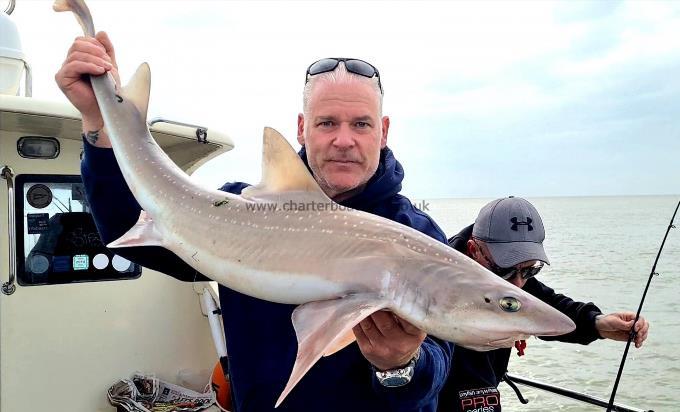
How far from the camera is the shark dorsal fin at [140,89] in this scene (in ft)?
7.48

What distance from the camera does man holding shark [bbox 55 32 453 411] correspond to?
2168 millimetres

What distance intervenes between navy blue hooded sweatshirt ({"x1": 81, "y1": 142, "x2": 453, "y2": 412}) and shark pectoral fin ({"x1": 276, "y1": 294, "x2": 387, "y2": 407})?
0.48 meters

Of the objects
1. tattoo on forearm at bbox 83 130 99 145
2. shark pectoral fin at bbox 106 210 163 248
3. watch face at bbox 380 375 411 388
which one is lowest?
watch face at bbox 380 375 411 388

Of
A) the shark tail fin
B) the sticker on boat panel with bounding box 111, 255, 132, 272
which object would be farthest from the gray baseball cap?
the sticker on boat panel with bounding box 111, 255, 132, 272

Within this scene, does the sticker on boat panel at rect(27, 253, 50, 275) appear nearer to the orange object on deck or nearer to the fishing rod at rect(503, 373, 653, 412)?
the orange object on deck

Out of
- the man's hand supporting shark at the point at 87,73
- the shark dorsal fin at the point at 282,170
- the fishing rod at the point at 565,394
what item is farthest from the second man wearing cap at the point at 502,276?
the man's hand supporting shark at the point at 87,73

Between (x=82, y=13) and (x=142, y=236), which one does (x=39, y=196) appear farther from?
(x=142, y=236)

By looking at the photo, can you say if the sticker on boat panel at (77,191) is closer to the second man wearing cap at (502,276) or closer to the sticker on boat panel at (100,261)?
the sticker on boat panel at (100,261)

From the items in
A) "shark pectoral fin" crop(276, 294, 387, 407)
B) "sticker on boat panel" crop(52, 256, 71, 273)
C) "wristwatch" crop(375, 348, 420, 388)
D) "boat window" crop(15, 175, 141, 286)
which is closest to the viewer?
"shark pectoral fin" crop(276, 294, 387, 407)

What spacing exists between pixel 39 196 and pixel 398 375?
12.3 feet

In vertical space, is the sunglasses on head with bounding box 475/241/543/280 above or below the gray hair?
below

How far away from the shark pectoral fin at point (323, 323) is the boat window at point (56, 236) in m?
3.54

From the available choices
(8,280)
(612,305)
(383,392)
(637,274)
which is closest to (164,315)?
(8,280)

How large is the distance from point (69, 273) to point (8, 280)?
0.44 metres
